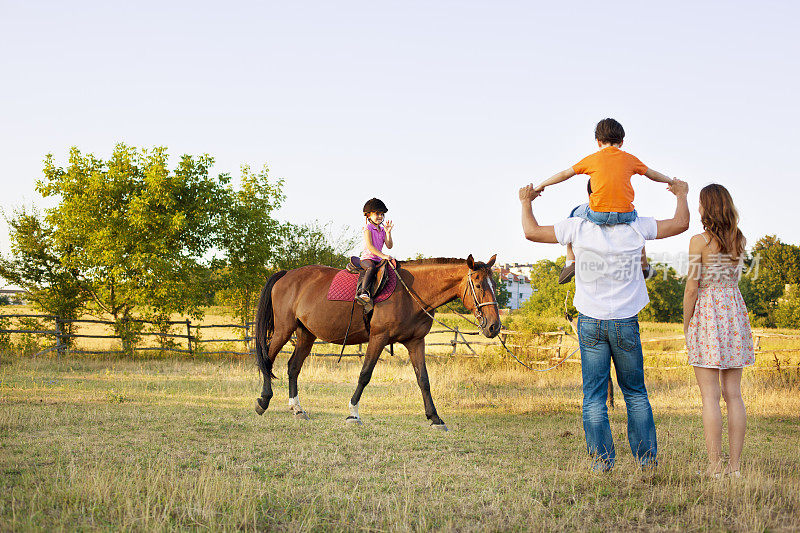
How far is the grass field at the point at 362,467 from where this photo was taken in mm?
3588

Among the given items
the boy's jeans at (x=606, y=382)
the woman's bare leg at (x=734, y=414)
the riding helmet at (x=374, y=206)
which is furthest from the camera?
the riding helmet at (x=374, y=206)

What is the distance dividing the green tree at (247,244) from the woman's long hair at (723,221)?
57.9 feet

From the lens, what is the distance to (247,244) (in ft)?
68.2

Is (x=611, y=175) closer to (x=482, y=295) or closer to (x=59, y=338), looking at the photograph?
(x=482, y=295)

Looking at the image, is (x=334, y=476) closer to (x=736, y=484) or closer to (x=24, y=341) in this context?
(x=736, y=484)

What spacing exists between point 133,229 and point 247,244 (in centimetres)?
381

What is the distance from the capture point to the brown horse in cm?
725

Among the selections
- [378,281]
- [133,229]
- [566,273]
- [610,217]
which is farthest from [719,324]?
[133,229]

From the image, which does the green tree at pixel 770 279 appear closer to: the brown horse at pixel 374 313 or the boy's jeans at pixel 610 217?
the brown horse at pixel 374 313

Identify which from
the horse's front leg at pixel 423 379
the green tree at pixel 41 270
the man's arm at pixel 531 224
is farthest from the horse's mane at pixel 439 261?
the green tree at pixel 41 270

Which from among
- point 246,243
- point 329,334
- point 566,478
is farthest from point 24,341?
point 566,478

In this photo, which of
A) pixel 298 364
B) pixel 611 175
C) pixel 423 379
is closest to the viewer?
pixel 611 175

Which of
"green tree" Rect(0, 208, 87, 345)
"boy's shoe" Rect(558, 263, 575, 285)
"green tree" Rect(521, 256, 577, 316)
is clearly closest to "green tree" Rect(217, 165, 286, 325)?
"green tree" Rect(0, 208, 87, 345)

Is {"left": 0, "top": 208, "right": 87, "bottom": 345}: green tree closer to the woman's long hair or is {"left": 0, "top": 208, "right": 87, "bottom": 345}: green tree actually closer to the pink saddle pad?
the pink saddle pad
